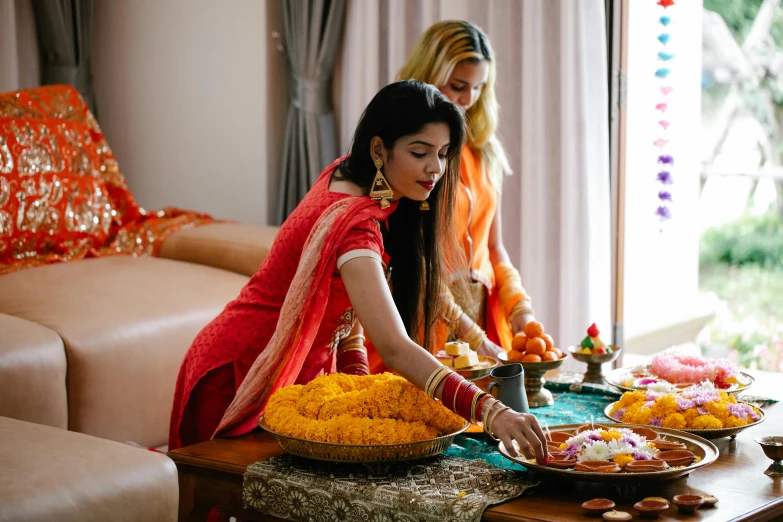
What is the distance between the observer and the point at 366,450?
1.47 m

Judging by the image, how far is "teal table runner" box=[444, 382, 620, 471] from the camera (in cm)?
158

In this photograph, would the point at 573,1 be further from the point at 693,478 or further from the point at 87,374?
the point at 693,478

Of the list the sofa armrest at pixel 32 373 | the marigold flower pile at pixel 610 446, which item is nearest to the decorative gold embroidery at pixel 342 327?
the marigold flower pile at pixel 610 446

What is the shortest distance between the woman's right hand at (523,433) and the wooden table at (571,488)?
58 mm

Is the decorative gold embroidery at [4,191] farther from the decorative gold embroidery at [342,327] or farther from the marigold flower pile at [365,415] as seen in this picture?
the marigold flower pile at [365,415]

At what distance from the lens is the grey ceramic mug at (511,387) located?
164 centimetres

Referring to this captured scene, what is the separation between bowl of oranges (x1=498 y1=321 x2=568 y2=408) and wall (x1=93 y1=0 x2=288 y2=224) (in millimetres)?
2432

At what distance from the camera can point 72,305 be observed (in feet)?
9.37

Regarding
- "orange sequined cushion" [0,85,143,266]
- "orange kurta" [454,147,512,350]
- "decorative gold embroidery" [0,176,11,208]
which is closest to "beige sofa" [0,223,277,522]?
"orange sequined cushion" [0,85,143,266]

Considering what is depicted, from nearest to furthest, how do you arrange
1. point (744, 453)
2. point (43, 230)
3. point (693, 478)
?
point (693, 478), point (744, 453), point (43, 230)

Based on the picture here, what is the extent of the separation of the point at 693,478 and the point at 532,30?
93.1 inches

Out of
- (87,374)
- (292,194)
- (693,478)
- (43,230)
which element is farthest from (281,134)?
(693,478)

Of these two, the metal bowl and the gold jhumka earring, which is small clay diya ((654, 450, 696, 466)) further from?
the gold jhumka earring

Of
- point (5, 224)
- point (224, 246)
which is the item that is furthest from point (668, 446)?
point (5, 224)
